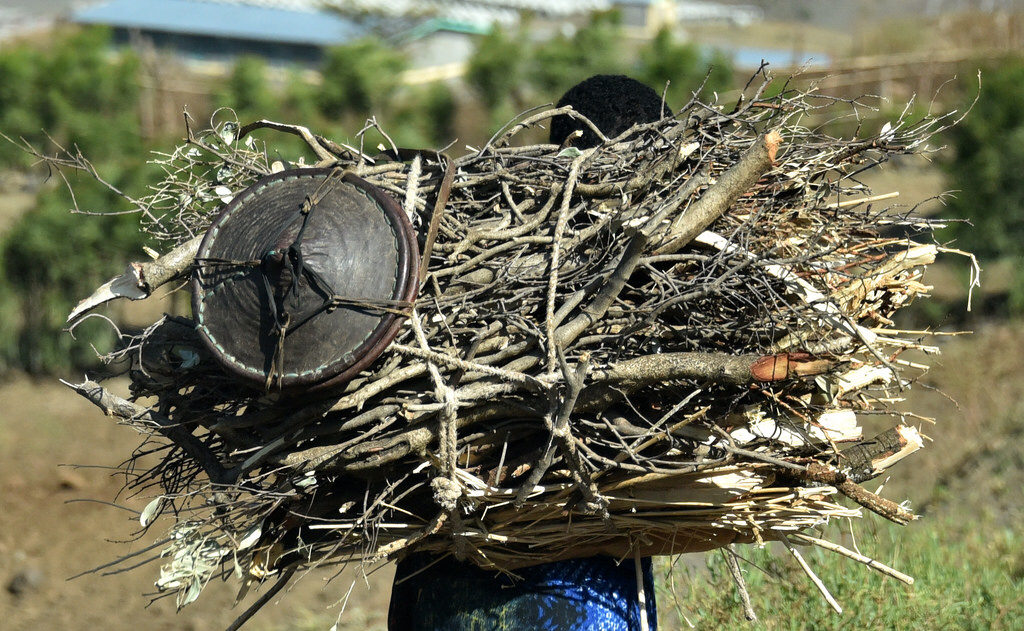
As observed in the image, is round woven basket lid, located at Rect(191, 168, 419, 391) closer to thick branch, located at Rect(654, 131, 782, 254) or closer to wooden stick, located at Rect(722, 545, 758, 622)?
thick branch, located at Rect(654, 131, 782, 254)

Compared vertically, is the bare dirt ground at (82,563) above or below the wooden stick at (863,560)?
below

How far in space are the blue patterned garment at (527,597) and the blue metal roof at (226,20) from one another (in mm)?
23767

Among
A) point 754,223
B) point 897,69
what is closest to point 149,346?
point 754,223

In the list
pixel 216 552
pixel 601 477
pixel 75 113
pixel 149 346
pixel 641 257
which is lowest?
pixel 75 113

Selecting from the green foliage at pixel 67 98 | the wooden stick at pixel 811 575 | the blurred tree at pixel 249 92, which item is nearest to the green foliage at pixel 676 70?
the blurred tree at pixel 249 92

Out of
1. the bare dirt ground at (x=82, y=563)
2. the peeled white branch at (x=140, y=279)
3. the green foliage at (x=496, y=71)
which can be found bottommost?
the bare dirt ground at (x=82, y=563)

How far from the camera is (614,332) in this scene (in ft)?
7.09

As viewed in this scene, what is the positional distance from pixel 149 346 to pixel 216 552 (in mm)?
476

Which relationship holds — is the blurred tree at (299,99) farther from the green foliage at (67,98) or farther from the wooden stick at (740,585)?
the wooden stick at (740,585)

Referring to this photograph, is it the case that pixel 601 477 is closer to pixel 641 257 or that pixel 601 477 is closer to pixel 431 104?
pixel 641 257

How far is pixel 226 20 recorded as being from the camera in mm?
27703

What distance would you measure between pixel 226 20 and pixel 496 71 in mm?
15166

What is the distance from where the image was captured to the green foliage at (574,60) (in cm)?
1481

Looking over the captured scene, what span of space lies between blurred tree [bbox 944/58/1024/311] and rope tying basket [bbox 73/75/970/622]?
24.9 feet
